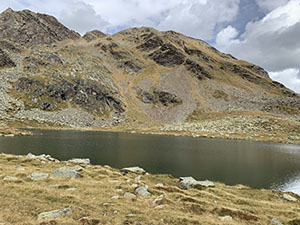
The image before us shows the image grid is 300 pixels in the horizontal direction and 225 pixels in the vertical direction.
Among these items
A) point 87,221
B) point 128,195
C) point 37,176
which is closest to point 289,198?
point 128,195

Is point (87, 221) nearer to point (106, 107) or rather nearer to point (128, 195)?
point (128, 195)

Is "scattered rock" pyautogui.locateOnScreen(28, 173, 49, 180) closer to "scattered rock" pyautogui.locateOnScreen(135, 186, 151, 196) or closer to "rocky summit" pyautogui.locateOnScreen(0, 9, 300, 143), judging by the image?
"scattered rock" pyautogui.locateOnScreen(135, 186, 151, 196)

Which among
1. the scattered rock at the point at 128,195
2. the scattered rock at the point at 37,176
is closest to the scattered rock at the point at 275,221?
the scattered rock at the point at 128,195

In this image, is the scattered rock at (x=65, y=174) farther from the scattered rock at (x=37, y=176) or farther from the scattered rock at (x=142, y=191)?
the scattered rock at (x=142, y=191)

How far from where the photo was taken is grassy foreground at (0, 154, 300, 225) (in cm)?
1310

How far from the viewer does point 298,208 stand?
66.1 ft

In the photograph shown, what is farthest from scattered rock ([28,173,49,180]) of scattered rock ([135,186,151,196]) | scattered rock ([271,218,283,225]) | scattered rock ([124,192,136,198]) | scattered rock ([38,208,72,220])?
scattered rock ([271,218,283,225])

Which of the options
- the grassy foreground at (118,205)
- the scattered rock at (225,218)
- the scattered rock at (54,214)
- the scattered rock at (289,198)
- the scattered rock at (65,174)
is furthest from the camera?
the scattered rock at (289,198)

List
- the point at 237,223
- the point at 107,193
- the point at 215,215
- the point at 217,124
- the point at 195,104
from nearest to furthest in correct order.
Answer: the point at 237,223
the point at 215,215
the point at 107,193
the point at 217,124
the point at 195,104

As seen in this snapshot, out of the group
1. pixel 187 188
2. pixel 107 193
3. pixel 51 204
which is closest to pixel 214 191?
pixel 187 188

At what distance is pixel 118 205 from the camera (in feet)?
52.4

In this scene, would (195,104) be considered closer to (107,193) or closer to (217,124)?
(217,124)

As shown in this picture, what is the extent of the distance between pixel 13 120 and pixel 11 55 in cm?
10361

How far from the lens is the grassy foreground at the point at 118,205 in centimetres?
1310
